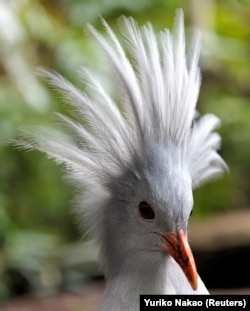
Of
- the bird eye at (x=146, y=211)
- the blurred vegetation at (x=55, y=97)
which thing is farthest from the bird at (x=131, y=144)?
the blurred vegetation at (x=55, y=97)

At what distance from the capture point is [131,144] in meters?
2.52

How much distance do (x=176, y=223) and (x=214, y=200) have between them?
351 cm

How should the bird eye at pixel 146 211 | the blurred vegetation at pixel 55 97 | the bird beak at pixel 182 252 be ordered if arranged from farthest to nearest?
the blurred vegetation at pixel 55 97, the bird eye at pixel 146 211, the bird beak at pixel 182 252

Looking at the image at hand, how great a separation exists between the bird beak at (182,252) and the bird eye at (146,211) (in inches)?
2.6

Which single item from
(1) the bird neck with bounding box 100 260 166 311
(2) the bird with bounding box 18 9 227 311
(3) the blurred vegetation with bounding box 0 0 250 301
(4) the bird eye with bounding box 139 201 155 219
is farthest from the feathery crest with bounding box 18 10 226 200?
(3) the blurred vegetation with bounding box 0 0 250 301

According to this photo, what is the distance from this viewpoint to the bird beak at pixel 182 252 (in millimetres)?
2305

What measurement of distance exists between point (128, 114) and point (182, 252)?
1.54ft

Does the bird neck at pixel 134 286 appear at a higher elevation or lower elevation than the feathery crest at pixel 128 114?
lower
